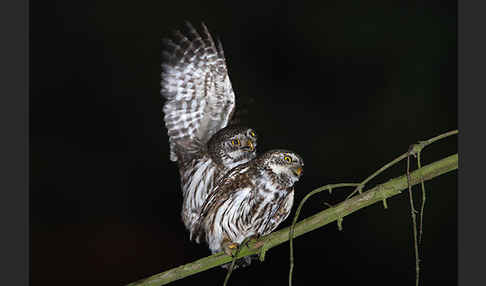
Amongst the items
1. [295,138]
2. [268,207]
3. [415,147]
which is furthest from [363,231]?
[415,147]

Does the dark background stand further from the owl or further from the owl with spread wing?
the owl

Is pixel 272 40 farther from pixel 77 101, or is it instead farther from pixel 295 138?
pixel 77 101

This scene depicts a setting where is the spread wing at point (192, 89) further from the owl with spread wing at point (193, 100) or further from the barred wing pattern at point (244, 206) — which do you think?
the barred wing pattern at point (244, 206)

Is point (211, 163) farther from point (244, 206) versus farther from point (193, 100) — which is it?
point (244, 206)

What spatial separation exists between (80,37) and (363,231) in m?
1.81

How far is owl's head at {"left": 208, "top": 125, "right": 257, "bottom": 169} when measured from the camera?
1720mm

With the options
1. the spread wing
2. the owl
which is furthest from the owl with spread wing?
the owl

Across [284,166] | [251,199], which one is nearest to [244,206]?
[251,199]

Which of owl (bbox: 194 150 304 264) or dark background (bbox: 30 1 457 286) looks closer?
owl (bbox: 194 150 304 264)

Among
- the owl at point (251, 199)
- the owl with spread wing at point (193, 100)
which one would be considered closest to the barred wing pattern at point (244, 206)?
the owl at point (251, 199)

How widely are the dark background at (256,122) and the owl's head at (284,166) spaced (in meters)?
0.73

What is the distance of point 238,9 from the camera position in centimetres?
240

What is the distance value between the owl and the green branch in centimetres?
9

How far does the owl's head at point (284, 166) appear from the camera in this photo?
4.68ft
